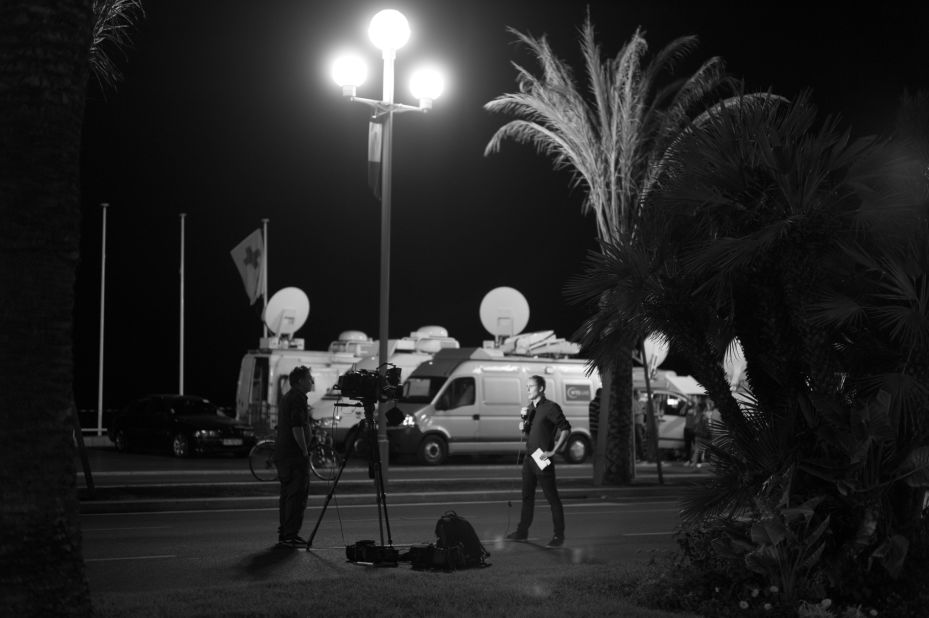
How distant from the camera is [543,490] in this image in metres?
12.7

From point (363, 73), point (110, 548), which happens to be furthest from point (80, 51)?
point (363, 73)

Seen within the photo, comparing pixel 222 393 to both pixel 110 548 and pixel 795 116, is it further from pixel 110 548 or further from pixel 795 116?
pixel 795 116

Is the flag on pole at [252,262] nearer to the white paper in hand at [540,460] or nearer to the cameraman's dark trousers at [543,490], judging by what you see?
the cameraman's dark trousers at [543,490]

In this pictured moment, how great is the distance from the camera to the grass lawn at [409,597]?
25.9 feet

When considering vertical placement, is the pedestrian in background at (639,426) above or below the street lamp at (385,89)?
below

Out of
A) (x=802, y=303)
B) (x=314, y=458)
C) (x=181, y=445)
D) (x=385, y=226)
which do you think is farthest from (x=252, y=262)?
(x=802, y=303)

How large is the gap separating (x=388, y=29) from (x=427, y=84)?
55.9 inches

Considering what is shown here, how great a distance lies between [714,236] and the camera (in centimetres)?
912

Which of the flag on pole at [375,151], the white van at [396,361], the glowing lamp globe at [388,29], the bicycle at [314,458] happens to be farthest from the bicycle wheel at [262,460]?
the glowing lamp globe at [388,29]

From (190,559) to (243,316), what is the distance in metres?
61.1

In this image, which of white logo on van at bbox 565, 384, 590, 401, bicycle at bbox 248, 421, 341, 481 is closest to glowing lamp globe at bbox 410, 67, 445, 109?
bicycle at bbox 248, 421, 341, 481

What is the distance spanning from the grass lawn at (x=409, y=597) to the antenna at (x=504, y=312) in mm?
22593

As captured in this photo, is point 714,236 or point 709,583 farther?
point 714,236

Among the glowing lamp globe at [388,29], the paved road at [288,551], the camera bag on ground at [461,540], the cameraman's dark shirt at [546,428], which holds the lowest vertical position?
the paved road at [288,551]
